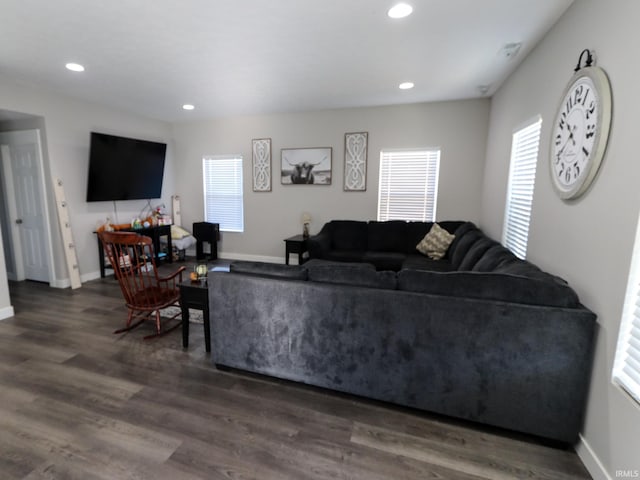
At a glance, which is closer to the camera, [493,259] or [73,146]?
[493,259]

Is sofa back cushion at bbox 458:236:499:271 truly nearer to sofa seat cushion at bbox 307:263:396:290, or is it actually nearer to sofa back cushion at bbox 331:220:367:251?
sofa seat cushion at bbox 307:263:396:290

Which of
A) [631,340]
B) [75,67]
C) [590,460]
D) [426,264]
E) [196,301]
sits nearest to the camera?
[631,340]

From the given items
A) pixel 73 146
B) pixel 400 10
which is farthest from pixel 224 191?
pixel 400 10

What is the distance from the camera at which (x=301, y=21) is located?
2.39 m

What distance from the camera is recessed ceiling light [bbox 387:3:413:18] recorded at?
2.18m

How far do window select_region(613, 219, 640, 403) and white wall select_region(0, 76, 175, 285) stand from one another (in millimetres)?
5934

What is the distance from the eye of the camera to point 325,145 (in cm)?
529

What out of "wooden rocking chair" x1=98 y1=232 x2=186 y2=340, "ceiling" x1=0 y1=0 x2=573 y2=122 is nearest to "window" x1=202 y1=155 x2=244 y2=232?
"ceiling" x1=0 y1=0 x2=573 y2=122

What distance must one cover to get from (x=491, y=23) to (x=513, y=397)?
2729 millimetres

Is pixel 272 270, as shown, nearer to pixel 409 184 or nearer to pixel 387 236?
pixel 387 236

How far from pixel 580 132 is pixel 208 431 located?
9.73 ft

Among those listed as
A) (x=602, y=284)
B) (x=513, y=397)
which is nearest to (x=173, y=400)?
(x=513, y=397)

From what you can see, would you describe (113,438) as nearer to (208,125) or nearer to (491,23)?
(491,23)

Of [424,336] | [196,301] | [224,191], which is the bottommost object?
[196,301]
